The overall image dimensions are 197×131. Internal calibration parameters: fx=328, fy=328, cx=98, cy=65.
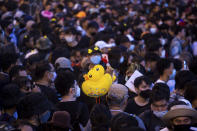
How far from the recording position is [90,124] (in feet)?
13.0

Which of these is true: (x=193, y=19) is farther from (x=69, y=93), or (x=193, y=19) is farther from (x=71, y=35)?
(x=69, y=93)

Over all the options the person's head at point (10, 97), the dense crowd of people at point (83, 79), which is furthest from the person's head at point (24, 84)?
the person's head at point (10, 97)

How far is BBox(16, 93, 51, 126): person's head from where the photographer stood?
356 centimetres

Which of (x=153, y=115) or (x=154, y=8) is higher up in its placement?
(x=154, y=8)

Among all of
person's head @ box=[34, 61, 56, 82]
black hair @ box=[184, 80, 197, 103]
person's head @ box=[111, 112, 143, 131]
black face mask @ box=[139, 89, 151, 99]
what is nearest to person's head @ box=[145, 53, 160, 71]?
black hair @ box=[184, 80, 197, 103]

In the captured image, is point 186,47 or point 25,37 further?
point 186,47

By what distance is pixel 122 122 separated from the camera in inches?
123

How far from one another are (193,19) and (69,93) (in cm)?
991

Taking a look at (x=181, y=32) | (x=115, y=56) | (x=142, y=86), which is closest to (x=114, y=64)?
(x=115, y=56)

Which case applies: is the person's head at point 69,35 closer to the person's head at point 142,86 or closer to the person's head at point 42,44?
the person's head at point 42,44

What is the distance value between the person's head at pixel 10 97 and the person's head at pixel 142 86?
1679 millimetres

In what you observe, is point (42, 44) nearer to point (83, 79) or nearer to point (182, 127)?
point (83, 79)

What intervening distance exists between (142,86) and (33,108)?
173 cm

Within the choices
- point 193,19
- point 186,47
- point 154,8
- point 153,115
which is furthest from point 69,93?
point 154,8
